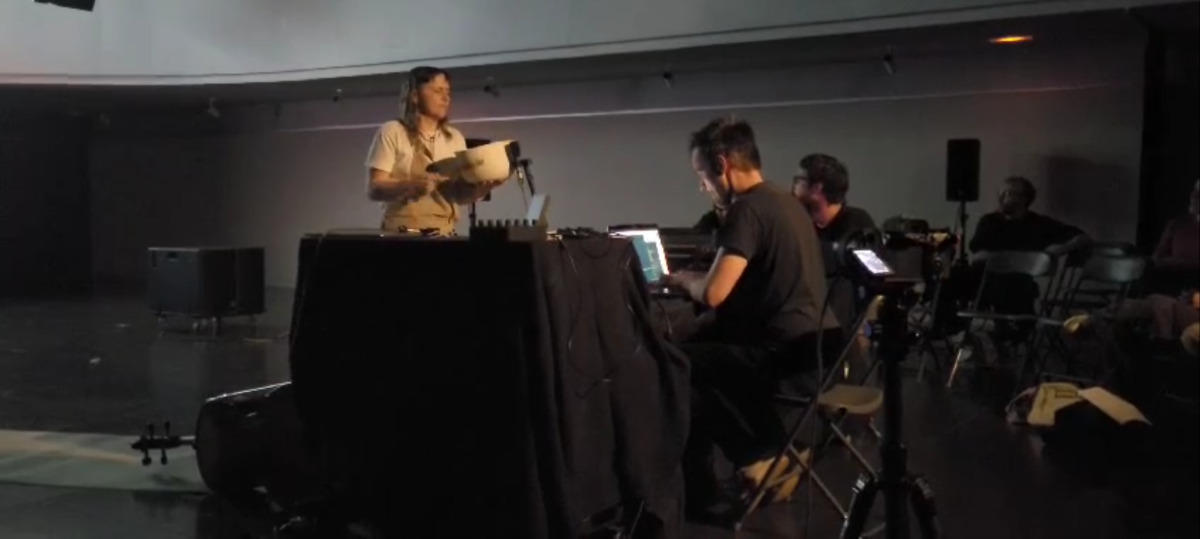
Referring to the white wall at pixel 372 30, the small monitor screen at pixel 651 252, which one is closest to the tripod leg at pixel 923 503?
the small monitor screen at pixel 651 252

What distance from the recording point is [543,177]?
1071cm

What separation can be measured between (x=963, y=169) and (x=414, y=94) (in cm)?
545

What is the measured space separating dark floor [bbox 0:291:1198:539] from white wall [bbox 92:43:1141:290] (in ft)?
8.87

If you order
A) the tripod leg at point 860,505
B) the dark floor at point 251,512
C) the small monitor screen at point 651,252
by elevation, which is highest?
the small monitor screen at point 651,252

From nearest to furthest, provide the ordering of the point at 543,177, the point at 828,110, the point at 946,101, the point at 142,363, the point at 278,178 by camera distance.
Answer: the point at 142,363, the point at 946,101, the point at 828,110, the point at 543,177, the point at 278,178

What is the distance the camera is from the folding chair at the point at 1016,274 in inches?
245

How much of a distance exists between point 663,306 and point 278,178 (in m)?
10.2

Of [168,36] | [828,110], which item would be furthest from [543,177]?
[168,36]

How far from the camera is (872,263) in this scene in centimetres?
243

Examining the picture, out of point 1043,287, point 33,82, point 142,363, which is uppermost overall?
point 33,82

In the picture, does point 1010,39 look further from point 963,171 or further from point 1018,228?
point 1018,228

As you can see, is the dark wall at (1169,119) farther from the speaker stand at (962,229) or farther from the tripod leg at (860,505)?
the tripod leg at (860,505)

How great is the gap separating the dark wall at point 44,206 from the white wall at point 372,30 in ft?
12.4

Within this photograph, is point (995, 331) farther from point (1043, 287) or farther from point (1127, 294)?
point (1127, 294)
